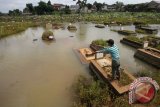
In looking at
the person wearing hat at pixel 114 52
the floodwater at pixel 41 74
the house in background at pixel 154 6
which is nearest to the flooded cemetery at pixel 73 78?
the floodwater at pixel 41 74

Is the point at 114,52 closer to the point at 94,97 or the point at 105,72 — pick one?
the point at 94,97

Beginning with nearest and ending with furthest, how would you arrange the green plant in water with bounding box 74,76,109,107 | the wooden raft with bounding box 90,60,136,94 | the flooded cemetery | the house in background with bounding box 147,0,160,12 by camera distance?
the green plant in water with bounding box 74,76,109,107
the flooded cemetery
the wooden raft with bounding box 90,60,136,94
the house in background with bounding box 147,0,160,12

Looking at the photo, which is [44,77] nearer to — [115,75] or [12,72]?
[12,72]

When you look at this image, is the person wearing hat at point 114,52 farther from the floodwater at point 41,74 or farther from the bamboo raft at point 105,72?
the floodwater at point 41,74

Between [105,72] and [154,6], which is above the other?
[105,72]

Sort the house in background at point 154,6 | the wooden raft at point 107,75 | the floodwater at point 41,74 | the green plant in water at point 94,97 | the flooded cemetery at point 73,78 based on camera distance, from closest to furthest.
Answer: the green plant in water at point 94,97 < the flooded cemetery at point 73,78 < the wooden raft at point 107,75 < the floodwater at point 41,74 < the house in background at point 154,6

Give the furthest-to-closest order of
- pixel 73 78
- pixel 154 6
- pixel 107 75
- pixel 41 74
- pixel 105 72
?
pixel 154 6
pixel 41 74
pixel 73 78
pixel 105 72
pixel 107 75

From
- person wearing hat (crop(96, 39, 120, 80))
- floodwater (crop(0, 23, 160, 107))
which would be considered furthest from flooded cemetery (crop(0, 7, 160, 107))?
person wearing hat (crop(96, 39, 120, 80))

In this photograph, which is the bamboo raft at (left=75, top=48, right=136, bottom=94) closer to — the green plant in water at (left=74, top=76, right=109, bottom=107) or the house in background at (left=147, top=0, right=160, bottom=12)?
the green plant in water at (left=74, top=76, right=109, bottom=107)

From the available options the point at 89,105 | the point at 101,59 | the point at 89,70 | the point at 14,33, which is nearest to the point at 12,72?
the point at 89,70

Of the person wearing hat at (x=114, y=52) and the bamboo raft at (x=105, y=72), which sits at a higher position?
the person wearing hat at (x=114, y=52)

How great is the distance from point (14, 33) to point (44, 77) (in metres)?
18.8

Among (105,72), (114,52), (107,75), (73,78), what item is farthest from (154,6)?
(114,52)

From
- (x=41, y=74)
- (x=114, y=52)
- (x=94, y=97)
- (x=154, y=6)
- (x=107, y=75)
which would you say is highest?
(x=114, y=52)
